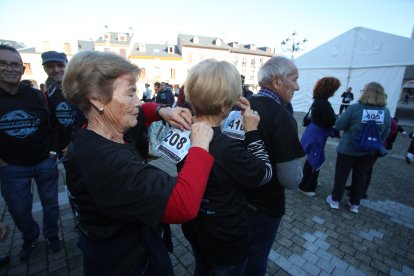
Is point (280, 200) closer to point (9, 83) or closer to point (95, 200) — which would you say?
point (95, 200)

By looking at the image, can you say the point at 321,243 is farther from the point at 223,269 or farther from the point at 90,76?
the point at 90,76

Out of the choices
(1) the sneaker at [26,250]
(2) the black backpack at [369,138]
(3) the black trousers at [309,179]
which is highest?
(2) the black backpack at [369,138]

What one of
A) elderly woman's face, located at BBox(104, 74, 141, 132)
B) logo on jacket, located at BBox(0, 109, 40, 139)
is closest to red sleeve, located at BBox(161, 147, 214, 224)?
elderly woman's face, located at BBox(104, 74, 141, 132)

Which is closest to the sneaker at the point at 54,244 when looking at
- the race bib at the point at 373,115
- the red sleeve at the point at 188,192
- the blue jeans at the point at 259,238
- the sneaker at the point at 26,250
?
the sneaker at the point at 26,250

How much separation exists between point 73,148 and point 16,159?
2.01 metres

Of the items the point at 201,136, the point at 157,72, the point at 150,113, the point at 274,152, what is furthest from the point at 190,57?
the point at 201,136

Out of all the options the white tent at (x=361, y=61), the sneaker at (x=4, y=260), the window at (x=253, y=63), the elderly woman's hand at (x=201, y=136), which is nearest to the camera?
the elderly woman's hand at (x=201, y=136)

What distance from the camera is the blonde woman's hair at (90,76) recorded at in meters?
1.05

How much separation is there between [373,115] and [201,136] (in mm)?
3438

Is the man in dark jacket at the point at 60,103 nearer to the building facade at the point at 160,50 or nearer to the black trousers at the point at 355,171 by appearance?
the black trousers at the point at 355,171

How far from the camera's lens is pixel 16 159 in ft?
7.84

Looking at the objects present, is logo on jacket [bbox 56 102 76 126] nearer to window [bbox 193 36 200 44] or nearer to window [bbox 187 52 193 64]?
window [bbox 187 52 193 64]

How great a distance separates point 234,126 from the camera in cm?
164

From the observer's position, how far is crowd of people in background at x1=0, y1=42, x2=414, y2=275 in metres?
0.94
